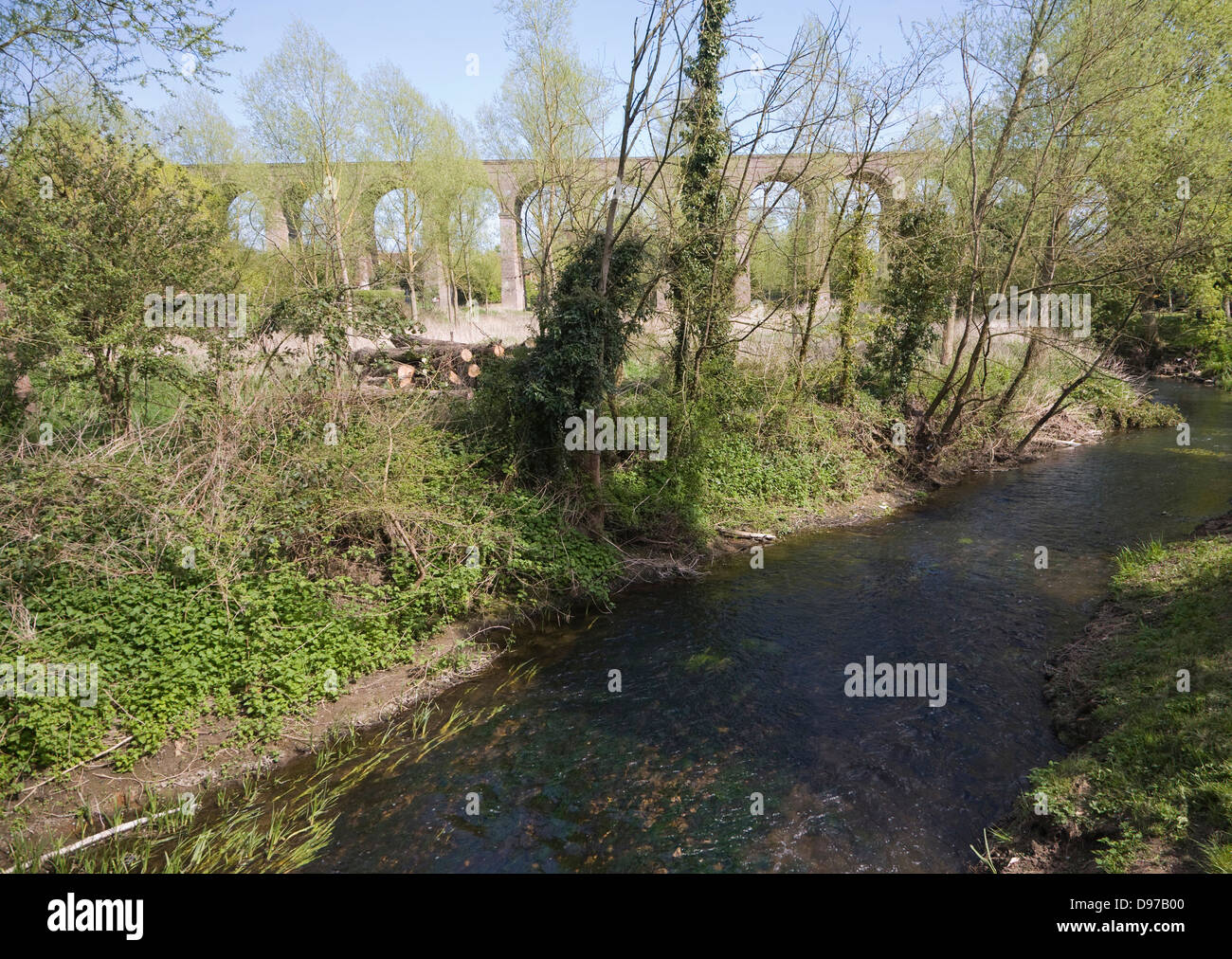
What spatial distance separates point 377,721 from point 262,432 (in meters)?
4.00

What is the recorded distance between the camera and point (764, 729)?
21.9 feet

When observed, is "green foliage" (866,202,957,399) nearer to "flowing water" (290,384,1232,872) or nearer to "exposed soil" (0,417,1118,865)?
"flowing water" (290,384,1232,872)

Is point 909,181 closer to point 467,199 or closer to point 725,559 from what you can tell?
point 725,559

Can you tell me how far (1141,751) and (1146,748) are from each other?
0.21 feet

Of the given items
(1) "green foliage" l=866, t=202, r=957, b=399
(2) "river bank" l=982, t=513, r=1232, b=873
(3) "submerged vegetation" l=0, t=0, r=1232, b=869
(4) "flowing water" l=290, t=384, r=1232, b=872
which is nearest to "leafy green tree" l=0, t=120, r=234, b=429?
(3) "submerged vegetation" l=0, t=0, r=1232, b=869

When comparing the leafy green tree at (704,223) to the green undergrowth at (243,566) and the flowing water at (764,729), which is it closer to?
the flowing water at (764,729)

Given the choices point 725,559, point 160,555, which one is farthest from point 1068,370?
point 160,555

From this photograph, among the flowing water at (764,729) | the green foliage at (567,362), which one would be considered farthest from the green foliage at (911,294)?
the green foliage at (567,362)

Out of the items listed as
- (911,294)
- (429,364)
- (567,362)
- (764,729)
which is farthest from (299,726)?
(911,294)

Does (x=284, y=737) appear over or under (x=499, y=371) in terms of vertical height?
under

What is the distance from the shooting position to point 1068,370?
19.8 metres

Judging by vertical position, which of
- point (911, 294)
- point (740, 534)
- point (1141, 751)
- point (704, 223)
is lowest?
point (1141, 751)

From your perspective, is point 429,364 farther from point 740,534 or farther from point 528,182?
point 528,182

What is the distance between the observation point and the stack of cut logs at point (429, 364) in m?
11.8
